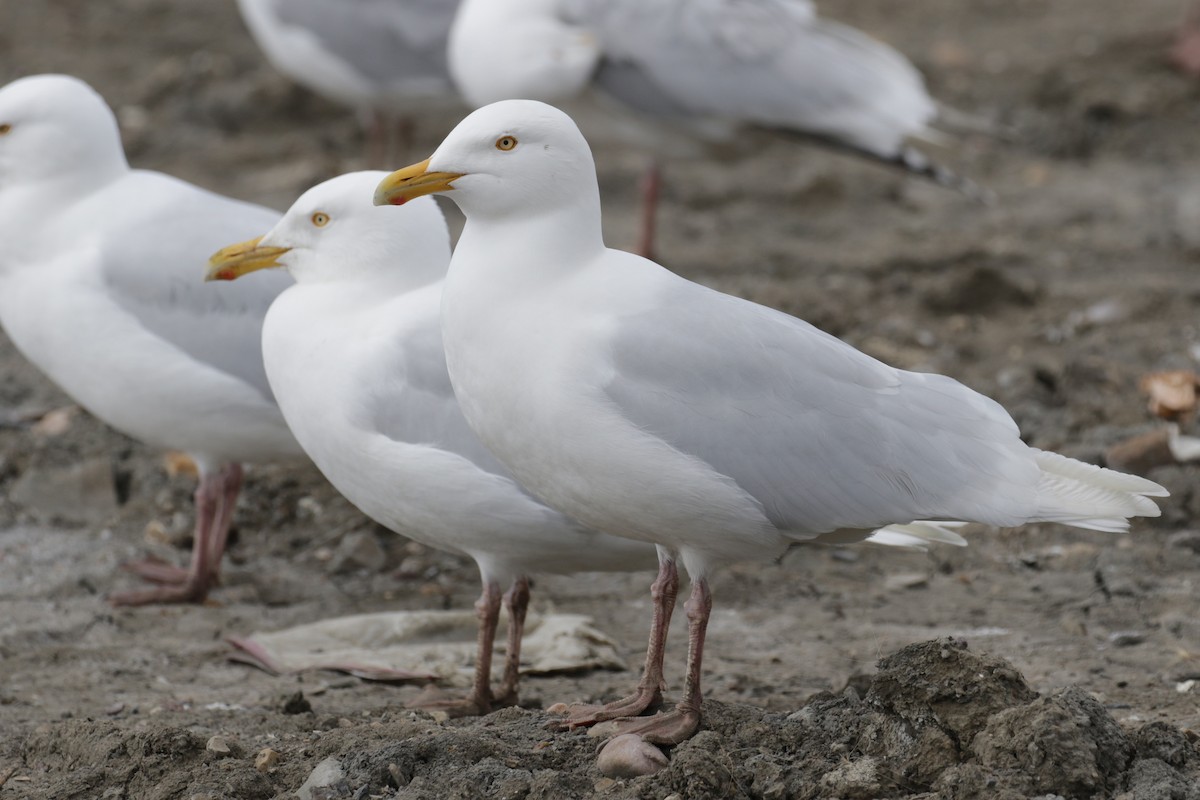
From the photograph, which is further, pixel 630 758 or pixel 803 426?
pixel 803 426

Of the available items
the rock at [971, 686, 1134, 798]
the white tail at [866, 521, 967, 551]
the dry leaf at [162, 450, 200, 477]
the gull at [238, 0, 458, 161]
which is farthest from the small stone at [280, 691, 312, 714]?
the gull at [238, 0, 458, 161]

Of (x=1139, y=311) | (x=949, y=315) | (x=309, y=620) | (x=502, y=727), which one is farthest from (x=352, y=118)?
(x=502, y=727)

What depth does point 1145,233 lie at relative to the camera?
891cm

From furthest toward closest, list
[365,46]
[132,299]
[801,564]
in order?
Answer: [365,46] < [801,564] < [132,299]

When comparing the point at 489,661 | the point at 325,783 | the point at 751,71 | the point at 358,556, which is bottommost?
the point at 325,783

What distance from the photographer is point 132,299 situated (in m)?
5.33

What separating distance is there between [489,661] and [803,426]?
4.02 feet

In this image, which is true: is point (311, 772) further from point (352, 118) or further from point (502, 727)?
point (352, 118)

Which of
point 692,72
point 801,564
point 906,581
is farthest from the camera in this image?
point 692,72

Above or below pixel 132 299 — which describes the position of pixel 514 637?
Result: below

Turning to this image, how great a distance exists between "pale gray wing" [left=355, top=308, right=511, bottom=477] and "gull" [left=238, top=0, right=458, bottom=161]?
17.7 ft

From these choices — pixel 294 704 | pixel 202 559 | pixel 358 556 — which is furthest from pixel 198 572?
pixel 294 704

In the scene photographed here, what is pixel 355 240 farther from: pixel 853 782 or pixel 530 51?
pixel 530 51

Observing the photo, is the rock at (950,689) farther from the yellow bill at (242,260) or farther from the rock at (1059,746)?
the yellow bill at (242,260)
